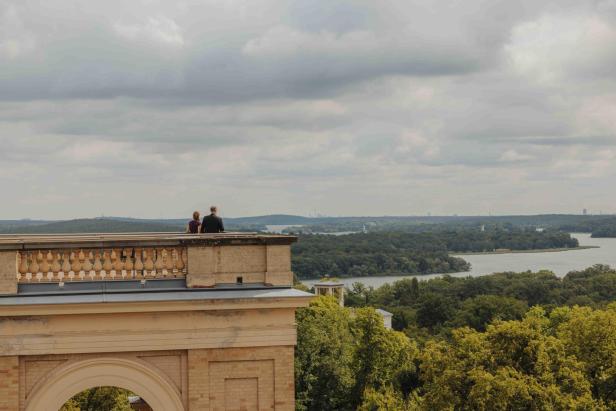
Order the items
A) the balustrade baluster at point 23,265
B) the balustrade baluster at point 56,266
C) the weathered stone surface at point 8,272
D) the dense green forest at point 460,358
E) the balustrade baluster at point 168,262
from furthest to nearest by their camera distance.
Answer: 1. the dense green forest at point 460,358
2. the balustrade baluster at point 168,262
3. the balustrade baluster at point 56,266
4. the balustrade baluster at point 23,265
5. the weathered stone surface at point 8,272

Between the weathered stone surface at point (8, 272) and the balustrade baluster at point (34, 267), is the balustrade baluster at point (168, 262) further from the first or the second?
the weathered stone surface at point (8, 272)

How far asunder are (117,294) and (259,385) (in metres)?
2.82

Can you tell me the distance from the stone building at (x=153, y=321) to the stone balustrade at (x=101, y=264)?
0.7 inches

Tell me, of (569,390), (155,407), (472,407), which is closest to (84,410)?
(472,407)

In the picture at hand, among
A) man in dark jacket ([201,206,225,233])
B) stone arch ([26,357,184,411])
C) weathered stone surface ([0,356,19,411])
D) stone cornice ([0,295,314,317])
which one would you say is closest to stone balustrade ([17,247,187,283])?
stone cornice ([0,295,314,317])

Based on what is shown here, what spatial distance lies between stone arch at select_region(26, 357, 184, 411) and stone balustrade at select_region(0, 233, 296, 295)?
4.79ft

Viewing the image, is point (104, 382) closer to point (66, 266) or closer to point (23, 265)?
point (66, 266)

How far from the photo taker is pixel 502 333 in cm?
4147

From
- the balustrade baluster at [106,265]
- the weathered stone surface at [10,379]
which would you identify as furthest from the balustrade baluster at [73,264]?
the weathered stone surface at [10,379]

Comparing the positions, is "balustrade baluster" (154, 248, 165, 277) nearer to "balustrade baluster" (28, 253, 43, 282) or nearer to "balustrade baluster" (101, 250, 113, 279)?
"balustrade baluster" (101, 250, 113, 279)

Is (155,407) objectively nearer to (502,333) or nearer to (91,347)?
(91,347)

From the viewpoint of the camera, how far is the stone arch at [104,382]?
15.4 metres

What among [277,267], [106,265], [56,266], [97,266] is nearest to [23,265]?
[56,266]

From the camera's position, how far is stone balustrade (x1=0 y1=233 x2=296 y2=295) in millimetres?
15797
